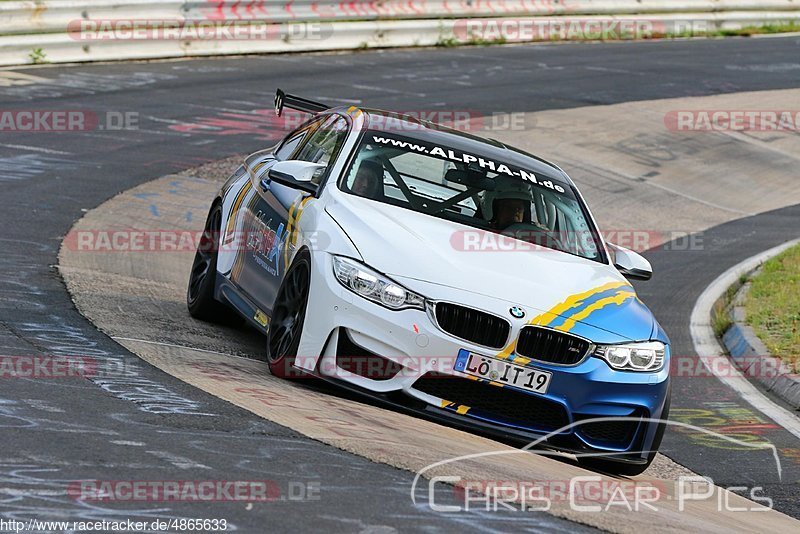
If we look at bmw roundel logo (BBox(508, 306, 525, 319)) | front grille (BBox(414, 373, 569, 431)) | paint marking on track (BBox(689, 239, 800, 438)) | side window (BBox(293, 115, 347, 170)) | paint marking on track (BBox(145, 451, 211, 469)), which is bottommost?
paint marking on track (BBox(689, 239, 800, 438))


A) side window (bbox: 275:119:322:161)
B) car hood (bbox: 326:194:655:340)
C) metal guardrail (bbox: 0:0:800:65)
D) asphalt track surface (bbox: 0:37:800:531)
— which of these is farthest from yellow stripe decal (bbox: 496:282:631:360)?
metal guardrail (bbox: 0:0:800:65)

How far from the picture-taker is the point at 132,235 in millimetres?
12047

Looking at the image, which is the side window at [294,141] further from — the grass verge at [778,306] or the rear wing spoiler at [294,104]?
the grass verge at [778,306]

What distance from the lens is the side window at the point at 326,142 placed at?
27.6 feet

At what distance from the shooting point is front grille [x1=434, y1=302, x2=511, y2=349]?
21.9 feet

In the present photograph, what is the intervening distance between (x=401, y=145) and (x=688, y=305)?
16.5 ft

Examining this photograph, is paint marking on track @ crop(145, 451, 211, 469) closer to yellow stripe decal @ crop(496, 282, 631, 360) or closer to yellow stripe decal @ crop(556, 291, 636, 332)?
yellow stripe decal @ crop(496, 282, 631, 360)

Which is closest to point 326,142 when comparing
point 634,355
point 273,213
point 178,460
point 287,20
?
point 273,213

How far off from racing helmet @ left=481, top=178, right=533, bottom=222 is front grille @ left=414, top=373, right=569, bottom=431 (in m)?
1.55

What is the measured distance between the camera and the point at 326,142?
341 inches

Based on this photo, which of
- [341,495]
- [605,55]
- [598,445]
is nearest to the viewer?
[341,495]

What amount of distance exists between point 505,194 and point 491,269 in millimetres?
→ 1257

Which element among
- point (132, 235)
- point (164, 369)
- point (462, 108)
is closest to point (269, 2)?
point (462, 108)

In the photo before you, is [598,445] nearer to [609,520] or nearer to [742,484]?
[742,484]
